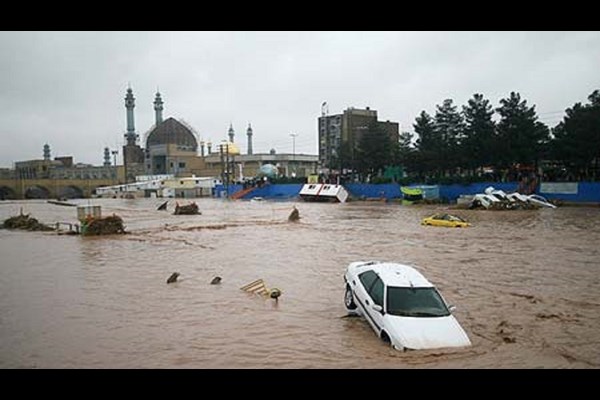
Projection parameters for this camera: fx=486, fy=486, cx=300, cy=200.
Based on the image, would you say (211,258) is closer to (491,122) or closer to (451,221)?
(451,221)

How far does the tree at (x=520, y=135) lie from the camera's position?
48781mm

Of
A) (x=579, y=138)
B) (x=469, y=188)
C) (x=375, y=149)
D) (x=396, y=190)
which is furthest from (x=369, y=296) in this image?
(x=375, y=149)

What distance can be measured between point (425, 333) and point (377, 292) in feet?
4.33

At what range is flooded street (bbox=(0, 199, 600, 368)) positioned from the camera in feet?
28.5

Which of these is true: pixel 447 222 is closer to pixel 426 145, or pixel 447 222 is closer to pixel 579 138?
pixel 579 138

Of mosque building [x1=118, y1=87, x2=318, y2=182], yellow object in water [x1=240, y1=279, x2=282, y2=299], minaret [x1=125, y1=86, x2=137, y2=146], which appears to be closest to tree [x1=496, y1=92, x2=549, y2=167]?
yellow object in water [x1=240, y1=279, x2=282, y2=299]

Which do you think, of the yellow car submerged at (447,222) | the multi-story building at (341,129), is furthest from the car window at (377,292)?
the multi-story building at (341,129)

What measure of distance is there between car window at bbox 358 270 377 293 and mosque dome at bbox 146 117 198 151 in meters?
106

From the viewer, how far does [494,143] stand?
50844 mm

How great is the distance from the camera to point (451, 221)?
31.1 meters

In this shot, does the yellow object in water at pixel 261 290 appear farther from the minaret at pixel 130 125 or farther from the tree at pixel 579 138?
the minaret at pixel 130 125
